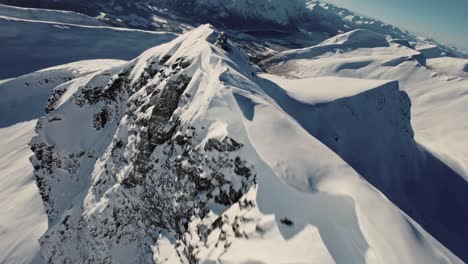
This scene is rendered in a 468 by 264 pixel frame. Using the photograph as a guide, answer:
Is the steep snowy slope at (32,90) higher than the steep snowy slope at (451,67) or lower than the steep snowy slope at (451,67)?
higher

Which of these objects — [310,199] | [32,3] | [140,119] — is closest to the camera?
[310,199]

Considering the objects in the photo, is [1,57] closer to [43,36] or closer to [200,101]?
[43,36]

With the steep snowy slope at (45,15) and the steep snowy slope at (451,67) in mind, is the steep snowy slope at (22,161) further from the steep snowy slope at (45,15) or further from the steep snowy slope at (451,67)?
the steep snowy slope at (451,67)

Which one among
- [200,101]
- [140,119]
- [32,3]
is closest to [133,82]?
[140,119]

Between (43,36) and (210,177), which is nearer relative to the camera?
(210,177)

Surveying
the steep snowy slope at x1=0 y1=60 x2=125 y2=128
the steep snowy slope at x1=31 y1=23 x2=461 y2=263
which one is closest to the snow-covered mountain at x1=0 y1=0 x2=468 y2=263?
the steep snowy slope at x1=31 y1=23 x2=461 y2=263

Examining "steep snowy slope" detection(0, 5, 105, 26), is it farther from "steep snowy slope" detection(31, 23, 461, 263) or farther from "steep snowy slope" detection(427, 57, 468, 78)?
"steep snowy slope" detection(427, 57, 468, 78)

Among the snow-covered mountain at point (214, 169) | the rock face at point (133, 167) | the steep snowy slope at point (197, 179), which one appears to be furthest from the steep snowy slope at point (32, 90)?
the steep snowy slope at point (197, 179)
